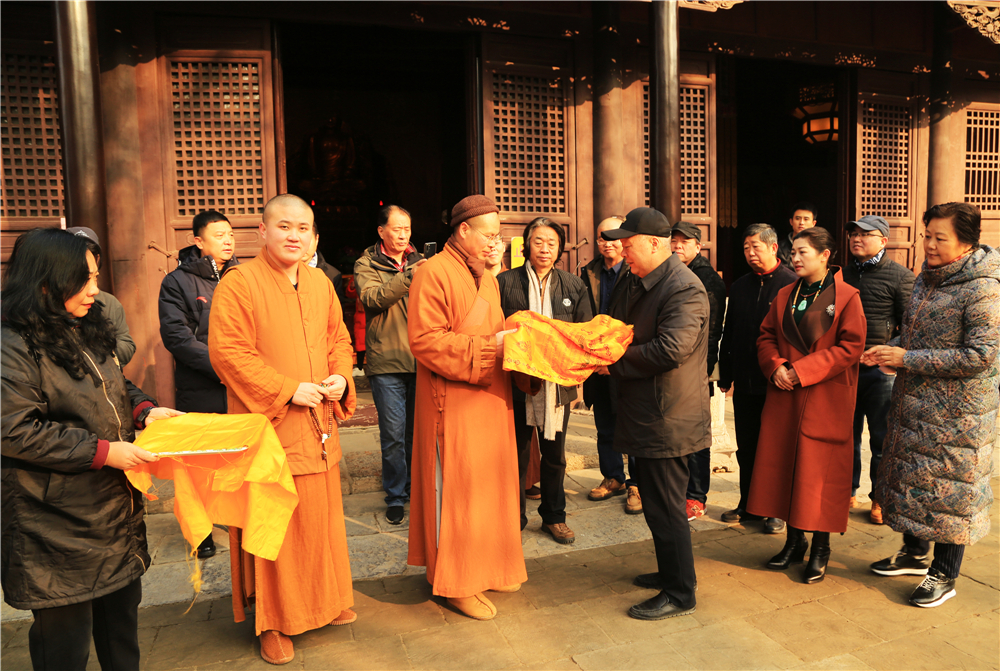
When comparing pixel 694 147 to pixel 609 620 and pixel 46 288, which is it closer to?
pixel 609 620

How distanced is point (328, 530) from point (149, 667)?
91 cm

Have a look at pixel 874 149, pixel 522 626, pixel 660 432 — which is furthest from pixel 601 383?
pixel 874 149

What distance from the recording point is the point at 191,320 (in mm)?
4125

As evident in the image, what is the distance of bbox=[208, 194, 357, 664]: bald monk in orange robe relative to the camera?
2.93m

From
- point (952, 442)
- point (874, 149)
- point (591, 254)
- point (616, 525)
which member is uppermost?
point (874, 149)

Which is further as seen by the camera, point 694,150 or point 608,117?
point 694,150

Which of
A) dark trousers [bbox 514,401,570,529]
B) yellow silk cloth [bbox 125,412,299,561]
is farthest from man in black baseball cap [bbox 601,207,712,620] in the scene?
yellow silk cloth [bbox 125,412,299,561]

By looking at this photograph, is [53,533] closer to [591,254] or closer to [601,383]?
[601,383]

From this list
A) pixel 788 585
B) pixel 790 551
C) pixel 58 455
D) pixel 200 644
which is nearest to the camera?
pixel 58 455

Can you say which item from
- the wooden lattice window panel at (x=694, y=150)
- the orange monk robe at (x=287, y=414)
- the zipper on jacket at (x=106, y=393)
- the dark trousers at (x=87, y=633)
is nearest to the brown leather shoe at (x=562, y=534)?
the orange monk robe at (x=287, y=414)

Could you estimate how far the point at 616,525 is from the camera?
4.51m

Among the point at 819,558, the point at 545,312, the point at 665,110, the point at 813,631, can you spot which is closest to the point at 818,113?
the point at 665,110

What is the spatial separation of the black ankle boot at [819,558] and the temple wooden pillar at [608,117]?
3.86 m

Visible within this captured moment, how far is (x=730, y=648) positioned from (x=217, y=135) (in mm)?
5340
